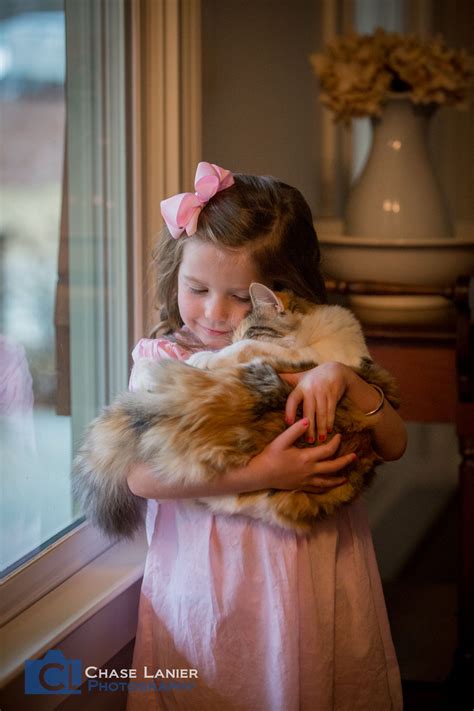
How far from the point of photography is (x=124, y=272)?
5.48 feet

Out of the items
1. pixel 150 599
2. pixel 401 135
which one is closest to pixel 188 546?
pixel 150 599

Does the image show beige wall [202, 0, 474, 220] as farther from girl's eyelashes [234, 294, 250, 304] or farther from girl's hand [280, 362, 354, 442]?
girl's hand [280, 362, 354, 442]

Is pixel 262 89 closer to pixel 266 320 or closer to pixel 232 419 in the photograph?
pixel 266 320

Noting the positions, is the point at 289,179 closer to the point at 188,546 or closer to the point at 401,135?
the point at 401,135

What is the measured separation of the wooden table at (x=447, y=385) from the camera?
182 cm

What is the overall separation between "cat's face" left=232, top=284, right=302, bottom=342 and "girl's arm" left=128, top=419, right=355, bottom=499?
0.15 metres

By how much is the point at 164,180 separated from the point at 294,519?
0.85 m

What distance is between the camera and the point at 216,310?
125 centimetres

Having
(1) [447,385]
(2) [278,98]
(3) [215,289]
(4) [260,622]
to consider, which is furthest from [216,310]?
(2) [278,98]

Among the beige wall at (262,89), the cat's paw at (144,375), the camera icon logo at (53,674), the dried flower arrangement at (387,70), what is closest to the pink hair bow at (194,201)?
the cat's paw at (144,375)

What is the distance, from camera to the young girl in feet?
3.78

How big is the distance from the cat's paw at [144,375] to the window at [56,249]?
202 millimetres

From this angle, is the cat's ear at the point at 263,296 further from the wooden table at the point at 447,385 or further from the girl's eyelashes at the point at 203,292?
the wooden table at the point at 447,385

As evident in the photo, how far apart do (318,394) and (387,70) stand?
1.27 metres
